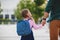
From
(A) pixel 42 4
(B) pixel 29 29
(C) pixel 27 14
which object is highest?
(A) pixel 42 4

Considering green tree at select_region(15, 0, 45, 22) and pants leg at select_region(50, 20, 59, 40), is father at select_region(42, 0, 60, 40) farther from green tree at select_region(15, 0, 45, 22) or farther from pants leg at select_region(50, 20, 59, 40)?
green tree at select_region(15, 0, 45, 22)

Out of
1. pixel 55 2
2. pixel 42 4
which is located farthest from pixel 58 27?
pixel 42 4

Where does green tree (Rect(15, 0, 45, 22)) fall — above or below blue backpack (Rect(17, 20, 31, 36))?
above

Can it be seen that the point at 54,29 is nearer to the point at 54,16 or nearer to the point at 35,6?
the point at 54,16

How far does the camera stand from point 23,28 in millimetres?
2756

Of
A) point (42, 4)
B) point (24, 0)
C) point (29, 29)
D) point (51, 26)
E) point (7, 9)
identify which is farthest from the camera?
point (7, 9)

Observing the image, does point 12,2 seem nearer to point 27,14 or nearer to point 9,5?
point 9,5

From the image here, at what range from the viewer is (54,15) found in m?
2.18

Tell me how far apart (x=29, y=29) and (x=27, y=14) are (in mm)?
180

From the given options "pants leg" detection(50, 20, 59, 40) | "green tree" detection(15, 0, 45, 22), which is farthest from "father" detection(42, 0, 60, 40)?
"green tree" detection(15, 0, 45, 22)

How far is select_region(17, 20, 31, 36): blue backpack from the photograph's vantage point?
2746 mm

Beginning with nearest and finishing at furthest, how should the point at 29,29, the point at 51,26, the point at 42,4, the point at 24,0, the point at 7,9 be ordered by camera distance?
the point at 51,26, the point at 29,29, the point at 42,4, the point at 24,0, the point at 7,9

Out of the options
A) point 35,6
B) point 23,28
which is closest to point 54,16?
point 23,28

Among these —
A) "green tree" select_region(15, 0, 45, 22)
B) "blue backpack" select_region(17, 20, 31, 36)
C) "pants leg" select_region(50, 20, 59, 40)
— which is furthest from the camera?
"green tree" select_region(15, 0, 45, 22)
